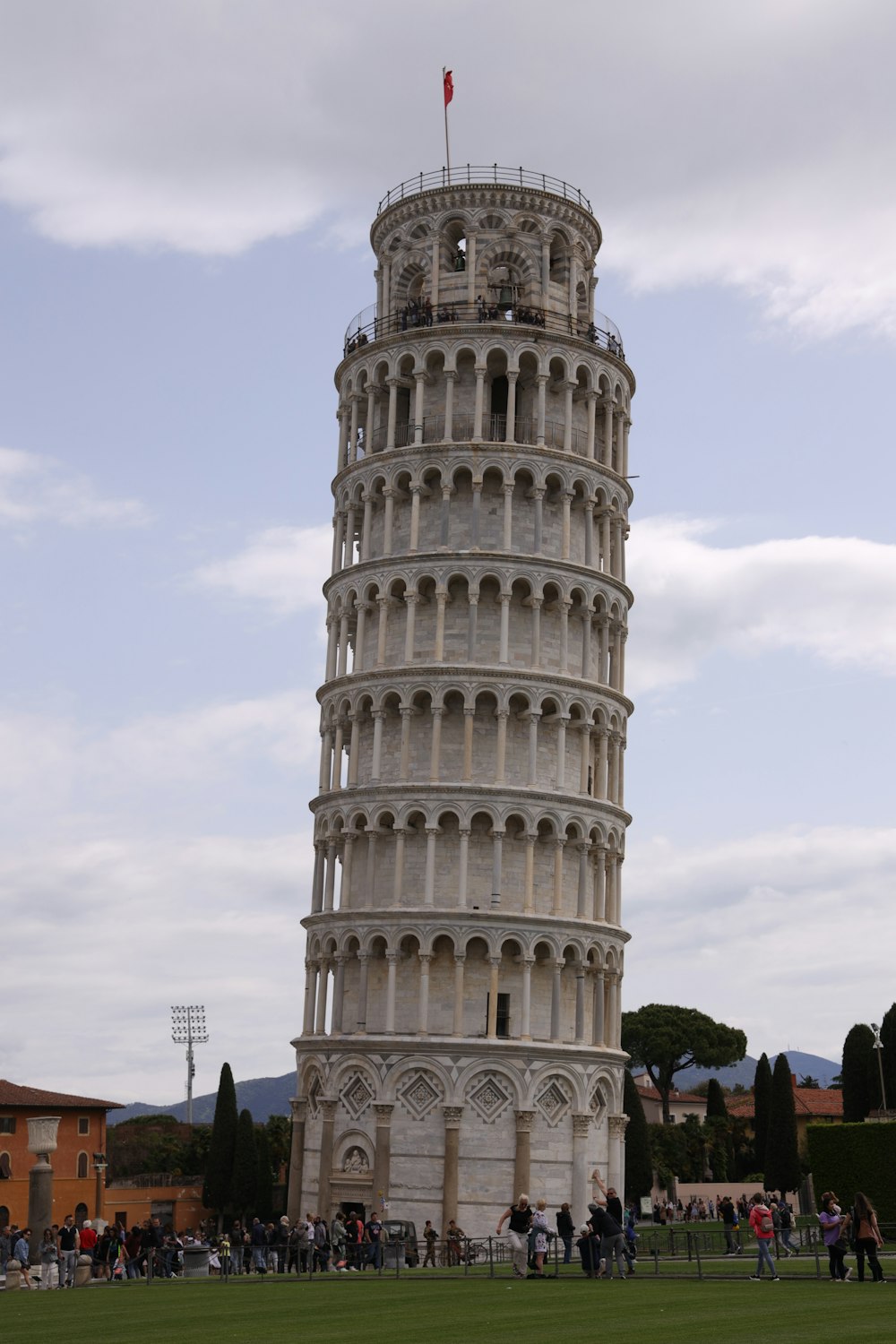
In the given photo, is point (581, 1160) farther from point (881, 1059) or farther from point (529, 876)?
point (881, 1059)

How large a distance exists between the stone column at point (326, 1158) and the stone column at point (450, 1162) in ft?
14.0

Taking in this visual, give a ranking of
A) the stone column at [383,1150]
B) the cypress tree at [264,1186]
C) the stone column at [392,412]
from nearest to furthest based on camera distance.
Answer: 1. the stone column at [383,1150]
2. the stone column at [392,412]
3. the cypress tree at [264,1186]

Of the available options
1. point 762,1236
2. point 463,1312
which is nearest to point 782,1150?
point 762,1236

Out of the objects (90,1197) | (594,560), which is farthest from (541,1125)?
(90,1197)

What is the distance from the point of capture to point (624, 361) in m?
65.4

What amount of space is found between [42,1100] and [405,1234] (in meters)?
43.6

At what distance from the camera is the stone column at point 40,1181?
45719 mm

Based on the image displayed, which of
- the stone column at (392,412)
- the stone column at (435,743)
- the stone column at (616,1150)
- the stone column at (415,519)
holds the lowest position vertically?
the stone column at (616,1150)

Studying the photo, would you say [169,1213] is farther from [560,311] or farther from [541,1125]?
[560,311]

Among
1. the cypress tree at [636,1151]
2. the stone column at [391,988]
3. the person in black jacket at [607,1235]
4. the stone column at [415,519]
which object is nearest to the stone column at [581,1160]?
the stone column at [391,988]

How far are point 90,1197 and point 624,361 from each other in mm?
53520

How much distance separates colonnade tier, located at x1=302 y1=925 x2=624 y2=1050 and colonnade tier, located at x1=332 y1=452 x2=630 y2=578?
13.7 metres

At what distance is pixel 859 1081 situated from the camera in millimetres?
90312

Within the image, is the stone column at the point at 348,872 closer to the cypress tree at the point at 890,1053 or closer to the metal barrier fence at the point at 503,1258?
the metal barrier fence at the point at 503,1258
